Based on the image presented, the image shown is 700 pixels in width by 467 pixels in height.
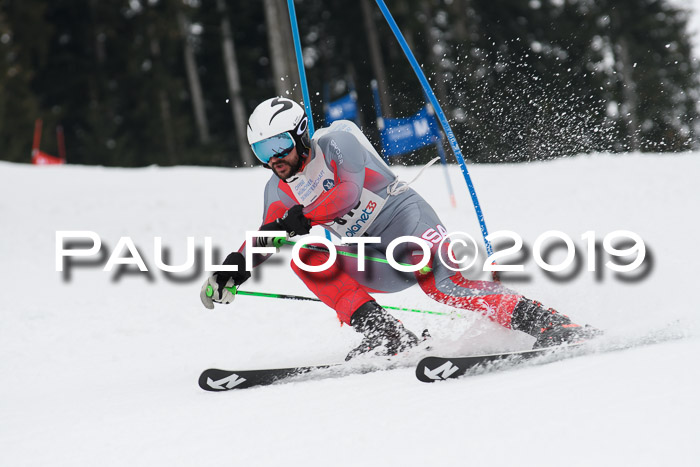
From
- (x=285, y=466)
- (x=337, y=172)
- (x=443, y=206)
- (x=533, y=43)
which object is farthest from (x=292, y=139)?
(x=533, y=43)

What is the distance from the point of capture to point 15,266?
6941mm

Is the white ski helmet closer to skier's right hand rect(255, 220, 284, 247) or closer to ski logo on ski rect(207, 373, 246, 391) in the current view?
skier's right hand rect(255, 220, 284, 247)

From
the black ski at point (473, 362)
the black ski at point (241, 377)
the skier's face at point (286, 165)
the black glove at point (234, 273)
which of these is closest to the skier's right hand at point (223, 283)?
the black glove at point (234, 273)

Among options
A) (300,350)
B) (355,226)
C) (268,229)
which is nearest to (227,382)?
(268,229)

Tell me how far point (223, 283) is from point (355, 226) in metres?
0.73

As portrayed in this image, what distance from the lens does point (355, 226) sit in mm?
3867

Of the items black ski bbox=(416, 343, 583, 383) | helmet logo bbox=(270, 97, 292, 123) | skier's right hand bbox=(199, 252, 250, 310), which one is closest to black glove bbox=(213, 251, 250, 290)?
Answer: skier's right hand bbox=(199, 252, 250, 310)

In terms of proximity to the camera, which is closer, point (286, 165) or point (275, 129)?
point (275, 129)

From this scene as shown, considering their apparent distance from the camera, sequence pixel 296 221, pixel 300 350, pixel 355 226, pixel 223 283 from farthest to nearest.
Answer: pixel 300 350, pixel 355 226, pixel 223 283, pixel 296 221

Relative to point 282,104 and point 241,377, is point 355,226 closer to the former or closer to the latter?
point 282,104

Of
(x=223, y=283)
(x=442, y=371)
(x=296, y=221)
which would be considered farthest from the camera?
(x=223, y=283)

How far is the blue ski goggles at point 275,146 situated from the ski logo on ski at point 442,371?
1.26 m

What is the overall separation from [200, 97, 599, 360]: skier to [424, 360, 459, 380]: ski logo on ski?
53cm

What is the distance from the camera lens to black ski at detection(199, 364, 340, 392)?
3488 mm
